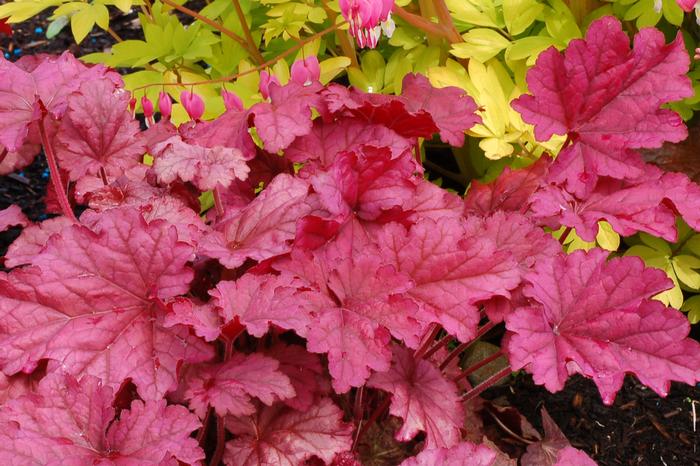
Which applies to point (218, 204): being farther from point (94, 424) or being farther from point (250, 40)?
point (250, 40)

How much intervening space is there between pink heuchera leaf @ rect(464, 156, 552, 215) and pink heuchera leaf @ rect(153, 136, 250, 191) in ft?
1.69

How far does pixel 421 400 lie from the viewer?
143 centimetres

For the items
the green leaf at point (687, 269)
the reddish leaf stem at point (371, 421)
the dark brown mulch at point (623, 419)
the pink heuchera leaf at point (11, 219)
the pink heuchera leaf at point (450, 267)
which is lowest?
the dark brown mulch at point (623, 419)

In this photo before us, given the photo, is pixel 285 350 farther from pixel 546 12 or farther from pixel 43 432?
pixel 546 12

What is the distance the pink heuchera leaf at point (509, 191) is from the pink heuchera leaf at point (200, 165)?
51 centimetres

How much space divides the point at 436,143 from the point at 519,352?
4.24 feet

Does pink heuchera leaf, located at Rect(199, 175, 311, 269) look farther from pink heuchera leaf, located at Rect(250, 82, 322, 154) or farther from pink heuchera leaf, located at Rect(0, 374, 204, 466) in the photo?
pink heuchera leaf, located at Rect(0, 374, 204, 466)

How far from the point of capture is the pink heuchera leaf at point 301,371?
141cm

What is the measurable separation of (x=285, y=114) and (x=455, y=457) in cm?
72

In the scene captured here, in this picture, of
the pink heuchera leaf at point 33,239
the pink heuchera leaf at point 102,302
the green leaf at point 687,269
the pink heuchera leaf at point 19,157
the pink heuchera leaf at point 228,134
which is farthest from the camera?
the green leaf at point 687,269

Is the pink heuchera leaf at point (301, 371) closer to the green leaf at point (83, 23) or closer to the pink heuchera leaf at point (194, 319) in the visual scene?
→ the pink heuchera leaf at point (194, 319)

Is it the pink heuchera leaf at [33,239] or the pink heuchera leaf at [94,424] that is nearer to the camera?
the pink heuchera leaf at [94,424]

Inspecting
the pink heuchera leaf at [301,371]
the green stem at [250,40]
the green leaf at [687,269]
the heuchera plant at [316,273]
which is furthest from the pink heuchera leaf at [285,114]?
the green leaf at [687,269]

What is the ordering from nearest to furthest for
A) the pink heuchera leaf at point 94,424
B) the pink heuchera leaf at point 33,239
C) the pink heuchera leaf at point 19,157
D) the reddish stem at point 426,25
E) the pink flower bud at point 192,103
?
1. the pink heuchera leaf at point 94,424
2. the pink heuchera leaf at point 33,239
3. the pink heuchera leaf at point 19,157
4. the pink flower bud at point 192,103
5. the reddish stem at point 426,25
